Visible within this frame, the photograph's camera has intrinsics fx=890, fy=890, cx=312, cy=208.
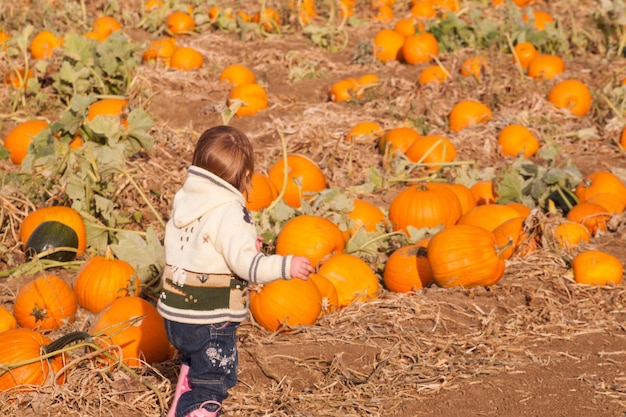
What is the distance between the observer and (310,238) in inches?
237

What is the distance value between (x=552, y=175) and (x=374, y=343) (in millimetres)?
2707

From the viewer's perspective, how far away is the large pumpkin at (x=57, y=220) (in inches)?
253

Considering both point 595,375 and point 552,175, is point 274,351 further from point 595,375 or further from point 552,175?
point 552,175

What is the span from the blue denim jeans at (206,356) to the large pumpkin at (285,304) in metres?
1.31

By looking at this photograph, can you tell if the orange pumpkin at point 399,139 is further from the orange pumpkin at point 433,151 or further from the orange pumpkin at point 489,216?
the orange pumpkin at point 489,216

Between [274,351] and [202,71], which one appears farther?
[202,71]

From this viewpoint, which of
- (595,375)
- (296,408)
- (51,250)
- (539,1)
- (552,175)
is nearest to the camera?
(296,408)

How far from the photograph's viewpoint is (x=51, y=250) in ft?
19.4

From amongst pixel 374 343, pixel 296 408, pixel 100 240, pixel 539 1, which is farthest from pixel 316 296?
pixel 539 1

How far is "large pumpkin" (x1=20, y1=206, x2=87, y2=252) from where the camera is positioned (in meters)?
6.43

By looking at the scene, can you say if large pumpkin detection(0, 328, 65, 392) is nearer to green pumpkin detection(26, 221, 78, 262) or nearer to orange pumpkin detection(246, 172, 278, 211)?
green pumpkin detection(26, 221, 78, 262)

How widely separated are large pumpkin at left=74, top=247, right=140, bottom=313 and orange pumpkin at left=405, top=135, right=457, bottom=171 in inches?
127

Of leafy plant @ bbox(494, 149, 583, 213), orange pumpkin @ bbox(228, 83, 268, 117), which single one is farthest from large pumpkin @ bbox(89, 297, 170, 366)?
orange pumpkin @ bbox(228, 83, 268, 117)

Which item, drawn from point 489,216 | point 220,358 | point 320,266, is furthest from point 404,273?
point 220,358
